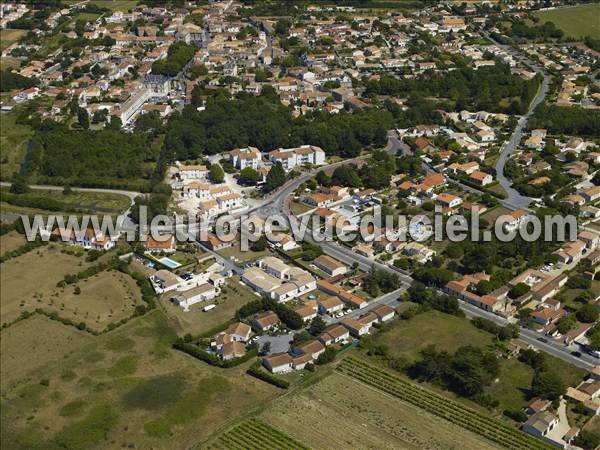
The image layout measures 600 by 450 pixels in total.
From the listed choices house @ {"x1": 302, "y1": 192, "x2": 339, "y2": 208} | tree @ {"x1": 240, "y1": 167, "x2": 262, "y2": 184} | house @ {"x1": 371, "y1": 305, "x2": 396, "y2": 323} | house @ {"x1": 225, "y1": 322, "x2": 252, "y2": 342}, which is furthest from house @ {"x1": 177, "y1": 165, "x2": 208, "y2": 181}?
house @ {"x1": 371, "y1": 305, "x2": 396, "y2": 323}

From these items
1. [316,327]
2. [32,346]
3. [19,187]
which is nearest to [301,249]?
[316,327]

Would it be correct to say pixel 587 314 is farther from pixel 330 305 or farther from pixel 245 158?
pixel 245 158

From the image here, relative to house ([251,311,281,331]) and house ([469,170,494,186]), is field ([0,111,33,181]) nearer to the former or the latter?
house ([251,311,281,331])

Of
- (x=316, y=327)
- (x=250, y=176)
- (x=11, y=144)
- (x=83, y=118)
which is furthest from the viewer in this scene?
(x=83, y=118)

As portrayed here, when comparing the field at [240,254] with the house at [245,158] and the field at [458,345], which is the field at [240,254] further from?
the house at [245,158]

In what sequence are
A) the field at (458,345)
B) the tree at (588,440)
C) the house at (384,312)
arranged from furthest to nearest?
the house at (384,312)
the field at (458,345)
the tree at (588,440)

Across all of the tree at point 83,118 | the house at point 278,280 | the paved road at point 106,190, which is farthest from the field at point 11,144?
the house at point 278,280
